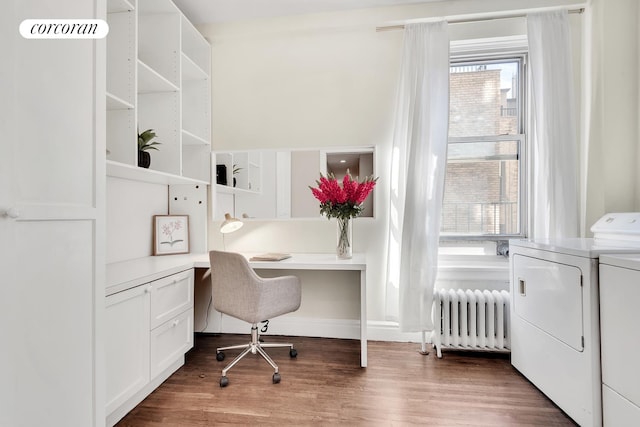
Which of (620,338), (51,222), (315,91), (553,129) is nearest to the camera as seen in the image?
(51,222)

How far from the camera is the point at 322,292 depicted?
261 cm

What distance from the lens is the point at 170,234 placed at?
2510 mm

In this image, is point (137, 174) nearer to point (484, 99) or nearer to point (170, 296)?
point (170, 296)

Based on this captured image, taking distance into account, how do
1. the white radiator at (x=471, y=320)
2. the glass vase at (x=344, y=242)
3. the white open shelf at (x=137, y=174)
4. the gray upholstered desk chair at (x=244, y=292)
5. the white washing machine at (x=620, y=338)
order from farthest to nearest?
the glass vase at (x=344, y=242), the white radiator at (x=471, y=320), the gray upholstered desk chair at (x=244, y=292), the white open shelf at (x=137, y=174), the white washing machine at (x=620, y=338)

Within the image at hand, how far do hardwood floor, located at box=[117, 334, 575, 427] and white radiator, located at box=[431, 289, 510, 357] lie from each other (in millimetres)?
116

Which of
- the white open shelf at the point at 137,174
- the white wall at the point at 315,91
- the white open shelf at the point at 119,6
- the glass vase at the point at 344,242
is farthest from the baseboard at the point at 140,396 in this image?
the white open shelf at the point at 119,6

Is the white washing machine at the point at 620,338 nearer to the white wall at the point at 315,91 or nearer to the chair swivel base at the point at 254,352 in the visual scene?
the white wall at the point at 315,91

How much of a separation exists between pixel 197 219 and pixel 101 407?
63.9 inches

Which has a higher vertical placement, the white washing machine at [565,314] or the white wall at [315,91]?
the white wall at [315,91]

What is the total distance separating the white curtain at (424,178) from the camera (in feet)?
7.44

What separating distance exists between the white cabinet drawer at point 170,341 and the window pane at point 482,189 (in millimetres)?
2112

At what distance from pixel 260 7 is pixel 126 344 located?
2.57 meters

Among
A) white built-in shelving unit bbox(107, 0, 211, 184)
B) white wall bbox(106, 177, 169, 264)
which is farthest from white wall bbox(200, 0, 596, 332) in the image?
white wall bbox(106, 177, 169, 264)

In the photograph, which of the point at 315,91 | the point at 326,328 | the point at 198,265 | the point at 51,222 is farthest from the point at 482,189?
the point at 51,222
